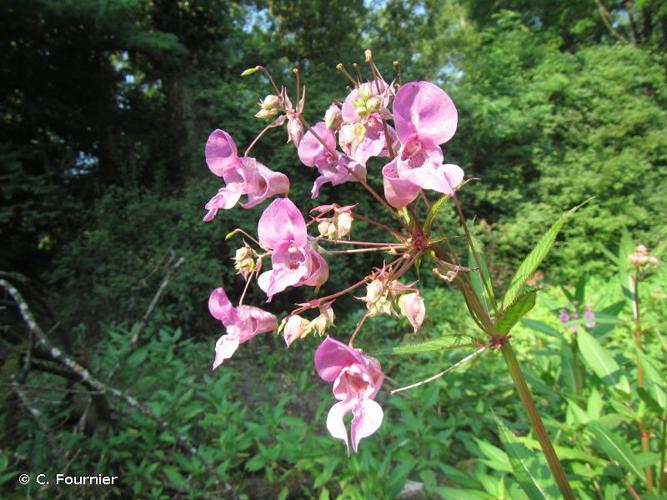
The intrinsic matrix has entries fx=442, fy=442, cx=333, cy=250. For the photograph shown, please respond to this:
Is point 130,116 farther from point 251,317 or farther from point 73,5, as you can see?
point 251,317

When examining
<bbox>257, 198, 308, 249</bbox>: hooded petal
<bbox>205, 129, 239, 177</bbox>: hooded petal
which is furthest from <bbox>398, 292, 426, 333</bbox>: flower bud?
<bbox>205, 129, 239, 177</bbox>: hooded petal

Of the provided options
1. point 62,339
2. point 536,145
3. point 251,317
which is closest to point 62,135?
point 62,339

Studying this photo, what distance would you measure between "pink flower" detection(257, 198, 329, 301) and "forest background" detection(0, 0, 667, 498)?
154cm

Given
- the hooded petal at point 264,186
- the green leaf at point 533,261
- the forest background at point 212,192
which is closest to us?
the green leaf at point 533,261

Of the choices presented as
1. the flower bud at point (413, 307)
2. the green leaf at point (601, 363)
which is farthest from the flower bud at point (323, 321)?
the green leaf at point (601, 363)

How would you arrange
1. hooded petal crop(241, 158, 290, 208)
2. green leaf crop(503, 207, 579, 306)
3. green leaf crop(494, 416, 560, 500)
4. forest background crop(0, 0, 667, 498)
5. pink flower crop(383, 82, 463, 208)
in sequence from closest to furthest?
pink flower crop(383, 82, 463, 208)
green leaf crop(503, 207, 579, 306)
hooded petal crop(241, 158, 290, 208)
green leaf crop(494, 416, 560, 500)
forest background crop(0, 0, 667, 498)

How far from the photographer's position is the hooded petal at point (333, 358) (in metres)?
0.88

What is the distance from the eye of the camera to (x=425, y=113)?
826 mm

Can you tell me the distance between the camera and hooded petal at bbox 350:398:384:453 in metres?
0.84

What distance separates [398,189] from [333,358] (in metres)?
0.37

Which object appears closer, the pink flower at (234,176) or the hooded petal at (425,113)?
the hooded petal at (425,113)

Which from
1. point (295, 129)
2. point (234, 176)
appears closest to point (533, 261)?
point (295, 129)

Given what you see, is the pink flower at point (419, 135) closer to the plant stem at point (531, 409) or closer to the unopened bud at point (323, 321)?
the unopened bud at point (323, 321)

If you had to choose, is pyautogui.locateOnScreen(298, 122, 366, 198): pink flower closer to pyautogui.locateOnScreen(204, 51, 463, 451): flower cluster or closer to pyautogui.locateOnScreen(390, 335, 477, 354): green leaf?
pyautogui.locateOnScreen(204, 51, 463, 451): flower cluster
